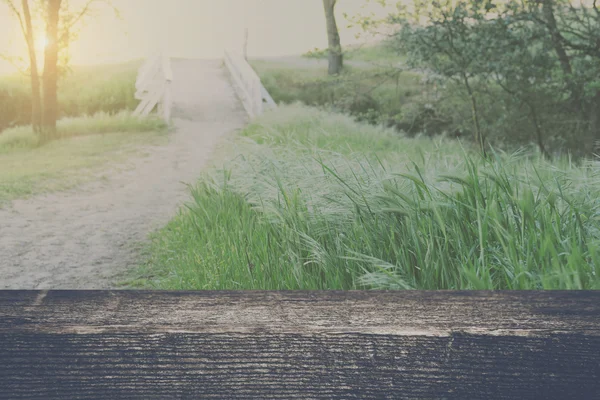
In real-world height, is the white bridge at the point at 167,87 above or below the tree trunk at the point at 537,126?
above

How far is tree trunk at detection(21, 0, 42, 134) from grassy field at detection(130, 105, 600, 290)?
1190mm

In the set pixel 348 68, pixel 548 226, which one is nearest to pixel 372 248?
pixel 548 226

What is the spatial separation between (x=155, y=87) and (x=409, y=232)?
11.7 ft

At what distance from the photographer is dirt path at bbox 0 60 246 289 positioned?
205 centimetres

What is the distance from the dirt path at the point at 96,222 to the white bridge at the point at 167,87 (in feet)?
1.44

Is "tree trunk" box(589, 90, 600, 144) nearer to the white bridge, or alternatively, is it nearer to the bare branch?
the white bridge

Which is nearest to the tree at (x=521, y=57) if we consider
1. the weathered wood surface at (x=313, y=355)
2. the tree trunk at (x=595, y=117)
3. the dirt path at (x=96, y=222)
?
the tree trunk at (x=595, y=117)

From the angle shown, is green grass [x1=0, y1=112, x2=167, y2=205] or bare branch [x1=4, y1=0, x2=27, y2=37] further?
green grass [x1=0, y1=112, x2=167, y2=205]

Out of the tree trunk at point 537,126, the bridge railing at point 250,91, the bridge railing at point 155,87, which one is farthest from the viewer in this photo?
the bridge railing at point 250,91

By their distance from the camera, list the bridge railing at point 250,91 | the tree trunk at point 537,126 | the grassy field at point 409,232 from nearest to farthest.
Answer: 1. the grassy field at point 409,232
2. the tree trunk at point 537,126
3. the bridge railing at point 250,91

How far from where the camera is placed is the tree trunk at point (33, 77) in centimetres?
252

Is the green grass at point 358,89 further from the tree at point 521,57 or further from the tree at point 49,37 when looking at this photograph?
the tree at point 49,37

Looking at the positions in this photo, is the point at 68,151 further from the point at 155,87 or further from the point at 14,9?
the point at 155,87

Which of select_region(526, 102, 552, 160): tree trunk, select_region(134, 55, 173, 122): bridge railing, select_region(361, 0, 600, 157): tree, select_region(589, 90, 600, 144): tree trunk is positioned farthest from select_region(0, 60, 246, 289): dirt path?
select_region(589, 90, 600, 144): tree trunk
